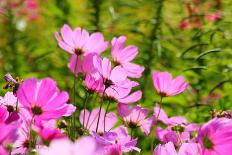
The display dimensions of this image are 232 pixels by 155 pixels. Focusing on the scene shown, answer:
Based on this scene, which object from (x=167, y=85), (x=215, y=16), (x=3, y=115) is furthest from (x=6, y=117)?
(x=215, y=16)

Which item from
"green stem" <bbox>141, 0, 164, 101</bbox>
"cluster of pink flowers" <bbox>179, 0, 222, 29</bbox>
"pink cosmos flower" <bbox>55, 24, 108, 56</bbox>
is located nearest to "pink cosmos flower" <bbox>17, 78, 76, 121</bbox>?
"pink cosmos flower" <bbox>55, 24, 108, 56</bbox>

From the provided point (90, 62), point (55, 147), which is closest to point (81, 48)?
point (90, 62)

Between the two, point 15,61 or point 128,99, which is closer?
point 128,99

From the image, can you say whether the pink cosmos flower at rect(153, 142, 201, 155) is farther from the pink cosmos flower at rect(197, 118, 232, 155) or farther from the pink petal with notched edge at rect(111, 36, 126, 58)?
the pink petal with notched edge at rect(111, 36, 126, 58)

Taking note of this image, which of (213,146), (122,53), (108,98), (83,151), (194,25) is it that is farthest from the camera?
(194,25)

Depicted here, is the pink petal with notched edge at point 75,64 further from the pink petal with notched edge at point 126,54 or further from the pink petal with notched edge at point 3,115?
the pink petal with notched edge at point 3,115

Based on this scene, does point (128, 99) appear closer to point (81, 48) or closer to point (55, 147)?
point (81, 48)

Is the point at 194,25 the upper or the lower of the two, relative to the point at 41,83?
upper

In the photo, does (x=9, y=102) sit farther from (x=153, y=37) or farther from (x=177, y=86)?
(x=153, y=37)
